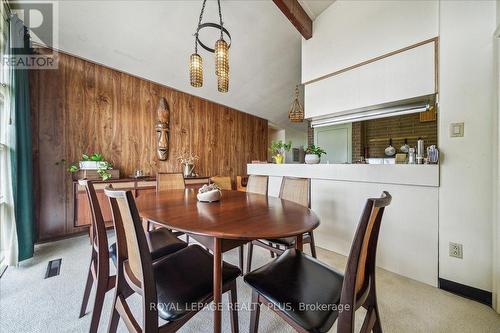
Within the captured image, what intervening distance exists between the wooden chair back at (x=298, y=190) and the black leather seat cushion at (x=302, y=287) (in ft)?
2.68

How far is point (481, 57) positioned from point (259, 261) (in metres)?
2.72

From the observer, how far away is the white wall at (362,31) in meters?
1.96

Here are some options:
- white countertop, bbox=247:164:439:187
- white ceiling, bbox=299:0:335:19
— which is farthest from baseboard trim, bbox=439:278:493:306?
white ceiling, bbox=299:0:335:19

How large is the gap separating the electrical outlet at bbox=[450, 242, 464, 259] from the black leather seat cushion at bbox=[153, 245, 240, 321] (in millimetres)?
1917

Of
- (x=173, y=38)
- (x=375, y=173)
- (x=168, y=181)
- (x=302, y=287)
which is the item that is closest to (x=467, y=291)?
(x=375, y=173)

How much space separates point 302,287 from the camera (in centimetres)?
94

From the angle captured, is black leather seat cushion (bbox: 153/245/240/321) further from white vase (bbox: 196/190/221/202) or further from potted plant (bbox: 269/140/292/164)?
potted plant (bbox: 269/140/292/164)

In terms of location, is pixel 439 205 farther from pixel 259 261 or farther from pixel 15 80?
pixel 15 80

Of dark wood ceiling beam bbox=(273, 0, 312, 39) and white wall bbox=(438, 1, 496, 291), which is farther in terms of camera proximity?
dark wood ceiling beam bbox=(273, 0, 312, 39)

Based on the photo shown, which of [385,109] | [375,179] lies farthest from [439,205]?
[385,109]

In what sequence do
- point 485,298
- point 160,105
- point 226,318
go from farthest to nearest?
point 160,105
point 485,298
point 226,318

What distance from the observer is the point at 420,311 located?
1449 millimetres

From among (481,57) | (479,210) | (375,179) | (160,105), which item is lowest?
(479,210)

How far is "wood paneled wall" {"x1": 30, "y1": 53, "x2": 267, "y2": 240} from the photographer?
2668mm
